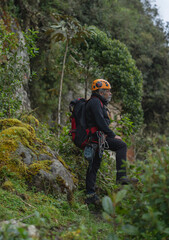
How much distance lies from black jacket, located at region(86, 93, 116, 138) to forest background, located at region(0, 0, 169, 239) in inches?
30.4

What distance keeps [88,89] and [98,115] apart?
12.3 meters

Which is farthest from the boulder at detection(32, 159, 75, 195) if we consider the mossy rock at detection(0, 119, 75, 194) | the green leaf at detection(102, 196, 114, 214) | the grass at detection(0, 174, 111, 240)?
the green leaf at detection(102, 196, 114, 214)

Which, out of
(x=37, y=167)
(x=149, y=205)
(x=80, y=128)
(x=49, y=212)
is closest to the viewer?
(x=149, y=205)

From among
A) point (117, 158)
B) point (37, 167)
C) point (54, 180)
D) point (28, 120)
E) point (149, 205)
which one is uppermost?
point (28, 120)

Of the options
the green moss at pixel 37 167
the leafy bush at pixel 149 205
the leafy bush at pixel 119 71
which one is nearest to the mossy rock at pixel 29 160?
the green moss at pixel 37 167

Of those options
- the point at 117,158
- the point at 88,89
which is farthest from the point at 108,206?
the point at 88,89

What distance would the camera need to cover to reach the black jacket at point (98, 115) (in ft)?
14.9

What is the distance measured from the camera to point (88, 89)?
1669 cm

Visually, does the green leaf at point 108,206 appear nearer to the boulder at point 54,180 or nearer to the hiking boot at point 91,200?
the boulder at point 54,180

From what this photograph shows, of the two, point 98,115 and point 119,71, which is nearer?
point 98,115

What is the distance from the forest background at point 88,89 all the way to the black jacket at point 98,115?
772 mm

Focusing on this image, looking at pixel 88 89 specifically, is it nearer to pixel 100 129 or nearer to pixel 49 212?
pixel 100 129

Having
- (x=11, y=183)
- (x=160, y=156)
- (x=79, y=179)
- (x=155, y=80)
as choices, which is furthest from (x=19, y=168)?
(x=155, y=80)

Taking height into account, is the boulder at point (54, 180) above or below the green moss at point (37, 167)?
below
